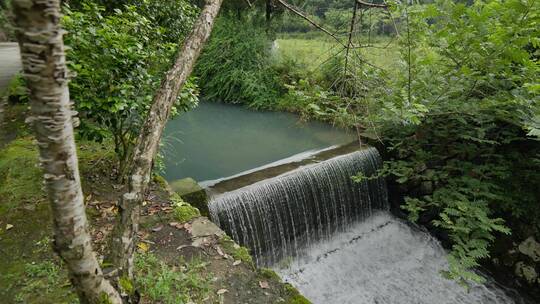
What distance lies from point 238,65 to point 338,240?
8215 mm

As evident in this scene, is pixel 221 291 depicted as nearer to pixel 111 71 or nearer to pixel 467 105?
pixel 111 71

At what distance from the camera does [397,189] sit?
6.82 meters

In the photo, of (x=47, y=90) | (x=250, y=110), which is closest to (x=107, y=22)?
(x=47, y=90)

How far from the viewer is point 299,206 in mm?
5684

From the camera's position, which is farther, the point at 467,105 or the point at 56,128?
the point at 467,105

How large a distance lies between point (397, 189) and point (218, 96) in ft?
25.0

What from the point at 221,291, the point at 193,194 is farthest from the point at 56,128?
the point at 193,194

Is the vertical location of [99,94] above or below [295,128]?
above

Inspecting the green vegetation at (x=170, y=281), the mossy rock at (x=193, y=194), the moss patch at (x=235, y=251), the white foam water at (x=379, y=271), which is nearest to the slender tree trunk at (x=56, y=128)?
the green vegetation at (x=170, y=281)

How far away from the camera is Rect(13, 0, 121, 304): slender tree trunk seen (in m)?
1.14

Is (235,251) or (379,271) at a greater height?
(235,251)

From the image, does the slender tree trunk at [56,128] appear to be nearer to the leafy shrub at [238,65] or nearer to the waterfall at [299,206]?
the waterfall at [299,206]

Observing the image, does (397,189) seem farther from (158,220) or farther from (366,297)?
(158,220)

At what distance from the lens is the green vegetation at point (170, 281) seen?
2500mm
